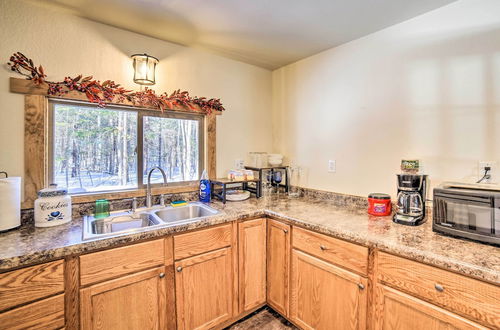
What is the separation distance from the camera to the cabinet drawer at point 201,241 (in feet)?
4.83

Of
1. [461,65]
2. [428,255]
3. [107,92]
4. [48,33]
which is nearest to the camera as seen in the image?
[428,255]

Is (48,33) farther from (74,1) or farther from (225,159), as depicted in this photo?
(225,159)

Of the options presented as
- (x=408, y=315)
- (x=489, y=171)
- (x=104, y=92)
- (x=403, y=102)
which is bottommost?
(x=408, y=315)

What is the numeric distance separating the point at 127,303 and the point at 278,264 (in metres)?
1.02

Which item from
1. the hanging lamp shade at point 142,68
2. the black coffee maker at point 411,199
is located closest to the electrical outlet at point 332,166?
the black coffee maker at point 411,199

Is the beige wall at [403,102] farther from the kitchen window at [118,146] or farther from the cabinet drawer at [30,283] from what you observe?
the cabinet drawer at [30,283]

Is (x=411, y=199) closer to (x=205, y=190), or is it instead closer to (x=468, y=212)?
(x=468, y=212)

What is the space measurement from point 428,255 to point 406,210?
0.50 metres

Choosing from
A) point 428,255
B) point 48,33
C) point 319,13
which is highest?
point 319,13

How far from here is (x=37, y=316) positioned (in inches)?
41.7

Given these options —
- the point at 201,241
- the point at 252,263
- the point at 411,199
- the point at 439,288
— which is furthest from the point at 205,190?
the point at 439,288

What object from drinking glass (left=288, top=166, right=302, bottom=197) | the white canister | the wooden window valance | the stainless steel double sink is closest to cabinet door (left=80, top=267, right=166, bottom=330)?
the stainless steel double sink

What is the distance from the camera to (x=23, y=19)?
151 cm

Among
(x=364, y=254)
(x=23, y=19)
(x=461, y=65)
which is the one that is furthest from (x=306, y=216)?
Answer: (x=23, y=19)
